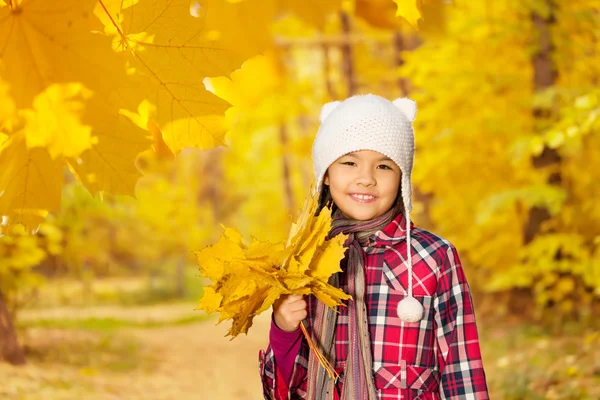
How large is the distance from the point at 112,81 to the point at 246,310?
620 millimetres

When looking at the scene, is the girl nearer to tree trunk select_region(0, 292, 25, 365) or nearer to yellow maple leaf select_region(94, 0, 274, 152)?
yellow maple leaf select_region(94, 0, 274, 152)

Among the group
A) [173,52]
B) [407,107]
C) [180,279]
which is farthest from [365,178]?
[180,279]

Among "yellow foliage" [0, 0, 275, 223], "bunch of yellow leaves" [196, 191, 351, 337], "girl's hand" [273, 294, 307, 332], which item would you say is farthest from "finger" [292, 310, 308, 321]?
"yellow foliage" [0, 0, 275, 223]

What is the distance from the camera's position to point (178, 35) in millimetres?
1297

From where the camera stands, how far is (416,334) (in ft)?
5.76

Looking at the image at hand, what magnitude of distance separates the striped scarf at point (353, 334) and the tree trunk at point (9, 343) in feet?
14.4

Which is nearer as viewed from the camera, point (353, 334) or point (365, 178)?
point (353, 334)

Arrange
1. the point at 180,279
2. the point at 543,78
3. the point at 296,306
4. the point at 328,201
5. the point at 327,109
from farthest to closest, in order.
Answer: the point at 180,279 → the point at 543,78 → the point at 327,109 → the point at 328,201 → the point at 296,306

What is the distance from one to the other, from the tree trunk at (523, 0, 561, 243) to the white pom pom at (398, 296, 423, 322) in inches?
192

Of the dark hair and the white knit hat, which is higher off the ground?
the white knit hat

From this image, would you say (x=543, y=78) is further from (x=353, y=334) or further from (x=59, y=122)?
(x=59, y=122)

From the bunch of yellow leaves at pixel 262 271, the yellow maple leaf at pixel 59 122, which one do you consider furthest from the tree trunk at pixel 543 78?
the yellow maple leaf at pixel 59 122

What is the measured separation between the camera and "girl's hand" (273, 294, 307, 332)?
1606mm

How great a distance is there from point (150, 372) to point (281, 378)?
5.74m
